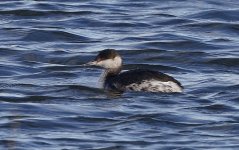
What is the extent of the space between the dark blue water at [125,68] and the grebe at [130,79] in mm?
122

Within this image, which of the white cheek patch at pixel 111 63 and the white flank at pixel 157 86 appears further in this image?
the white cheek patch at pixel 111 63

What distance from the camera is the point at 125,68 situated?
64.5ft

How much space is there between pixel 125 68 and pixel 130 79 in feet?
7.97

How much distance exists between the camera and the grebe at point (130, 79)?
16859mm

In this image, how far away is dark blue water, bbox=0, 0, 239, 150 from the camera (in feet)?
47.4

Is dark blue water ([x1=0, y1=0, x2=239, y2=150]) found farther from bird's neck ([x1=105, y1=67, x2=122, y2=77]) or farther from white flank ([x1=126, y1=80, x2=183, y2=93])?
bird's neck ([x1=105, y1=67, x2=122, y2=77])

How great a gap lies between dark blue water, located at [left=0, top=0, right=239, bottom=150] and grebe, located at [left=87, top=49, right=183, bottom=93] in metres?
0.12

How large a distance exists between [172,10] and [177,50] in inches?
157

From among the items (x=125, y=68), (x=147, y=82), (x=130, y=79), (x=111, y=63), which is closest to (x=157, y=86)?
(x=147, y=82)

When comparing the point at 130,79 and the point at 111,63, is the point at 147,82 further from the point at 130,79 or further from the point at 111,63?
the point at 111,63

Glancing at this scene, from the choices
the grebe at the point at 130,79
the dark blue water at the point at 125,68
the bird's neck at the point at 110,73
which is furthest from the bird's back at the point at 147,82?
the bird's neck at the point at 110,73

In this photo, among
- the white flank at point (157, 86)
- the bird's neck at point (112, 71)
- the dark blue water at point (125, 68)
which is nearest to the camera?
the dark blue water at point (125, 68)

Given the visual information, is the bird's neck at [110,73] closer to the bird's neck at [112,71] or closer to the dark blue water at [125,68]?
the bird's neck at [112,71]

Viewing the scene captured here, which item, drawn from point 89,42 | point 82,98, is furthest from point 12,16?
point 82,98
